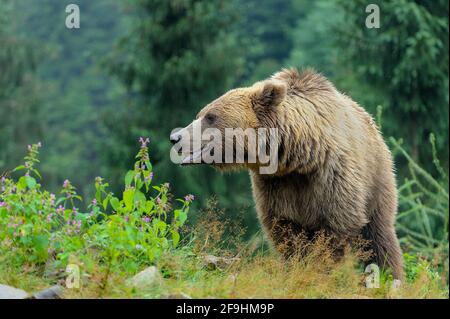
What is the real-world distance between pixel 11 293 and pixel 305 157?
260 cm

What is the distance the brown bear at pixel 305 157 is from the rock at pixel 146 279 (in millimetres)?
1382

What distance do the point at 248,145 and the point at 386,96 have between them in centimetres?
1034

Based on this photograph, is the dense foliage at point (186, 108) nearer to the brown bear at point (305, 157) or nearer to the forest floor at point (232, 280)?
the forest floor at point (232, 280)

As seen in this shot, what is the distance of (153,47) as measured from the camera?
21562 millimetres

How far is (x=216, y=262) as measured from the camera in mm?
6547

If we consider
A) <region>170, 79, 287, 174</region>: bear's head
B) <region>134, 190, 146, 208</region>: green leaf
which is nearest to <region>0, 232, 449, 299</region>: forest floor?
<region>134, 190, 146, 208</region>: green leaf

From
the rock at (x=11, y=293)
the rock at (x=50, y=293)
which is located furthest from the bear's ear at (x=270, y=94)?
the rock at (x=11, y=293)

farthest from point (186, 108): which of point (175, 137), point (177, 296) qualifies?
point (177, 296)

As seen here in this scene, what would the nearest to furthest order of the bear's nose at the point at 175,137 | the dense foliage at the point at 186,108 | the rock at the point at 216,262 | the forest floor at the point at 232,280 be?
the forest floor at the point at 232,280, the dense foliage at the point at 186,108, the rock at the point at 216,262, the bear's nose at the point at 175,137

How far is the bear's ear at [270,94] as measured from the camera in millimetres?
7117

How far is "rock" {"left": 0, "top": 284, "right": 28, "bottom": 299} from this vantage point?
5594mm

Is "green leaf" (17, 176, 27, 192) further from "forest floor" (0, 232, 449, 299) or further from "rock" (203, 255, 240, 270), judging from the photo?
"rock" (203, 255, 240, 270)

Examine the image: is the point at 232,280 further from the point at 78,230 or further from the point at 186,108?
the point at 186,108

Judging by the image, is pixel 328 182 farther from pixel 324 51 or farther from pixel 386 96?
pixel 324 51
